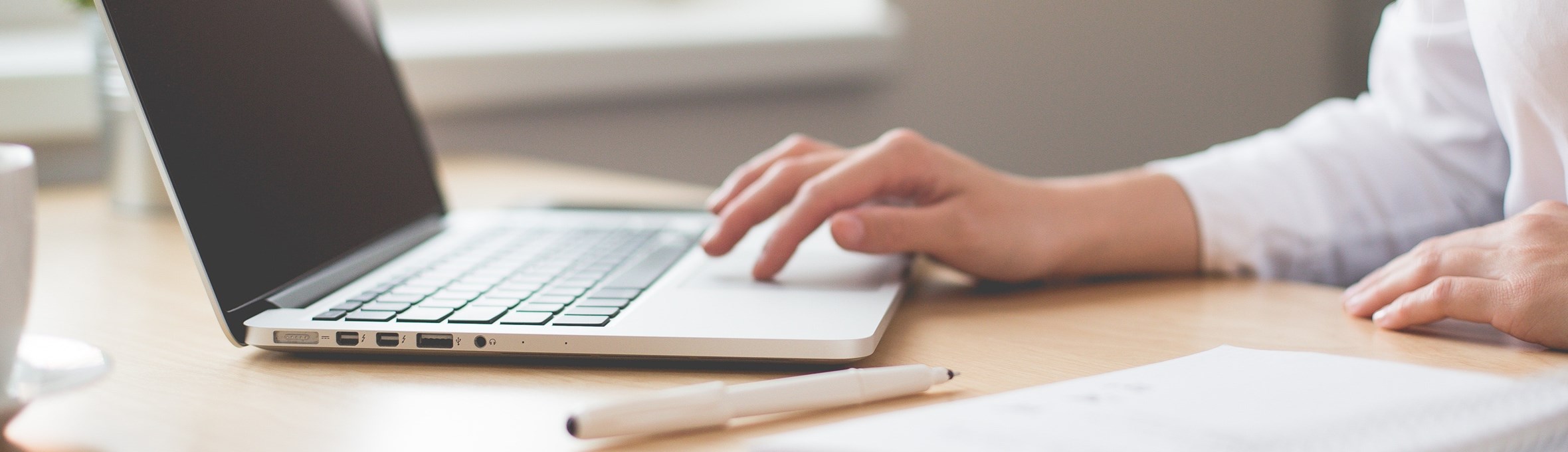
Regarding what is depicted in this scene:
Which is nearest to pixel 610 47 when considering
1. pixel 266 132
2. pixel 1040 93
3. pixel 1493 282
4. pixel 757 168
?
pixel 1040 93

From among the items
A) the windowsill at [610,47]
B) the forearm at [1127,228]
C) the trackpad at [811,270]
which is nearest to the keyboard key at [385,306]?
the trackpad at [811,270]

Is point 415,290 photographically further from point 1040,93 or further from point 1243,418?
point 1040,93

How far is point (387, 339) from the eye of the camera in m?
0.44

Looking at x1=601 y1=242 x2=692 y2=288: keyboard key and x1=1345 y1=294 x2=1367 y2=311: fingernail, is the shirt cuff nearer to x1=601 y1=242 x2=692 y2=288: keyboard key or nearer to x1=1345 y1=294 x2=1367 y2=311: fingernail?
x1=1345 y1=294 x2=1367 y2=311: fingernail

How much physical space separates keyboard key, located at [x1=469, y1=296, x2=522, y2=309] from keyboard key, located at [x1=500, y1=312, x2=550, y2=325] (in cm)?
2

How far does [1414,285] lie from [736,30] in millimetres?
1282

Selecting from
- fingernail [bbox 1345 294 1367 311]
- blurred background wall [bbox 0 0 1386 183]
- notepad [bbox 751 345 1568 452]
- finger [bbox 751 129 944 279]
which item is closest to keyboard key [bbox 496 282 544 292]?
finger [bbox 751 129 944 279]

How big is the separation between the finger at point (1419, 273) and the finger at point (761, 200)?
0.27 meters

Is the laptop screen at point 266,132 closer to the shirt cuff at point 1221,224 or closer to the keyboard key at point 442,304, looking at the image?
the keyboard key at point 442,304

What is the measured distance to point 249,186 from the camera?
19.6 inches

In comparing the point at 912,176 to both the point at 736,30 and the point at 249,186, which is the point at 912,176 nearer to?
the point at 249,186

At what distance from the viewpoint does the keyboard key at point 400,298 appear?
0.48 metres

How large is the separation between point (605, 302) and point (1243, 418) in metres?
0.27

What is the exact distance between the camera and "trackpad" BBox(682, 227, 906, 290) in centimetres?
Result: 55
